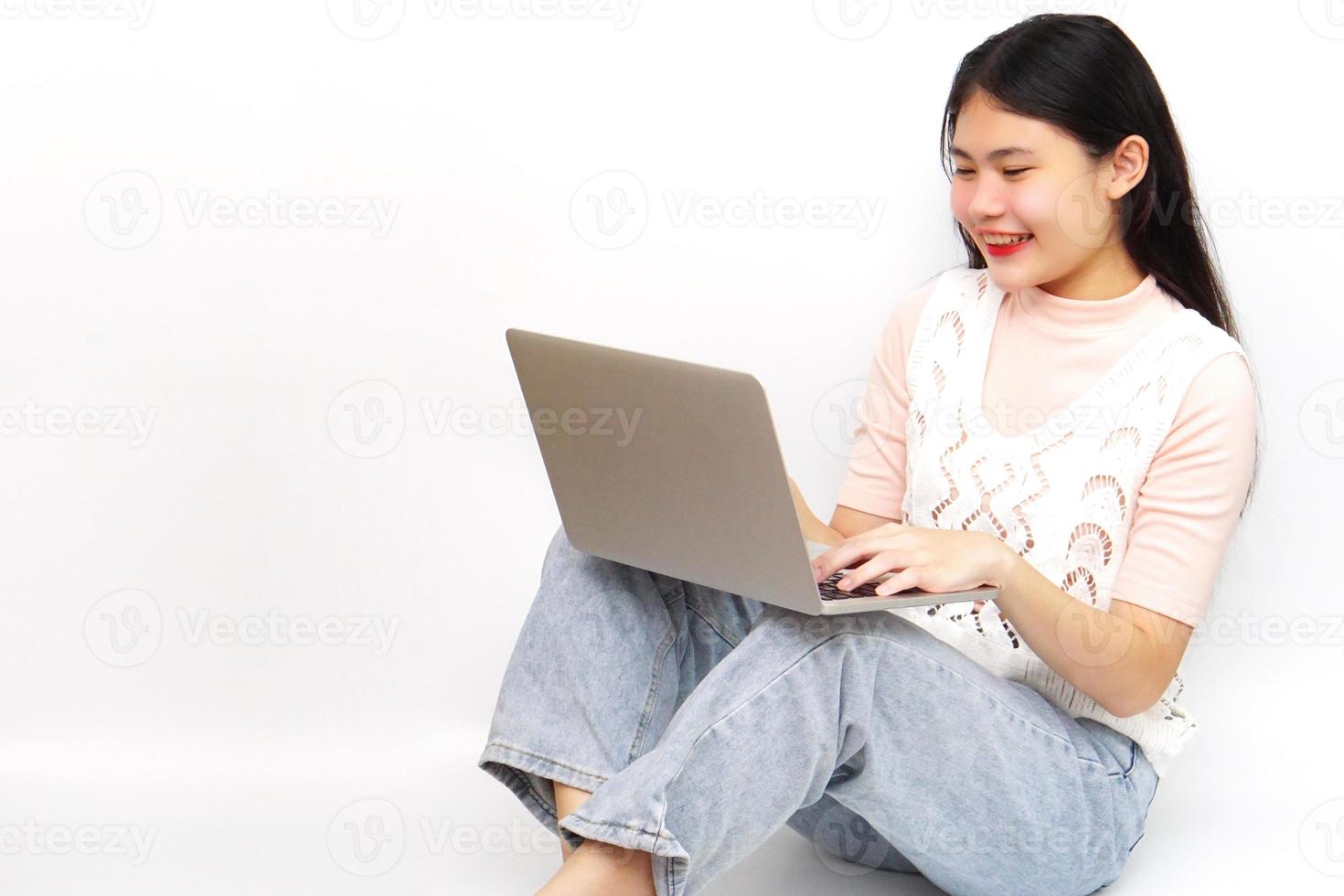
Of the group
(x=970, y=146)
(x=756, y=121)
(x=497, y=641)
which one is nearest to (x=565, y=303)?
(x=756, y=121)

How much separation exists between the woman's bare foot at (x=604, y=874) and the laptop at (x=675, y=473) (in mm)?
224

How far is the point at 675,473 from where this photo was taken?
1149 mm

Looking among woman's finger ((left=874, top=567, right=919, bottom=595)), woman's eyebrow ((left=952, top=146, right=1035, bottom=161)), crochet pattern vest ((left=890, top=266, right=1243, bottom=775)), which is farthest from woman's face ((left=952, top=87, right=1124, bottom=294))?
woman's finger ((left=874, top=567, right=919, bottom=595))

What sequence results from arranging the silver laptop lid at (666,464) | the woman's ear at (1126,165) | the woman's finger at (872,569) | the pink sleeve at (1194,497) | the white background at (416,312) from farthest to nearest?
the white background at (416,312)
the woman's ear at (1126,165)
the pink sleeve at (1194,497)
the woman's finger at (872,569)
the silver laptop lid at (666,464)

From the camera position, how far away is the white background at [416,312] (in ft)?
5.83

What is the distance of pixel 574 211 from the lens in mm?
1818

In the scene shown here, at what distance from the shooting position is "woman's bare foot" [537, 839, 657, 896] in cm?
113

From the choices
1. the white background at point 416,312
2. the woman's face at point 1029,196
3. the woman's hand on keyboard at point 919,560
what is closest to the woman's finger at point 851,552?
the woman's hand on keyboard at point 919,560

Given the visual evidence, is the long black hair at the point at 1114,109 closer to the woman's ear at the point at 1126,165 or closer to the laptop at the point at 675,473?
the woman's ear at the point at 1126,165

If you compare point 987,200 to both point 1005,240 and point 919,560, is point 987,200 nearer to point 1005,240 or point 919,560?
point 1005,240

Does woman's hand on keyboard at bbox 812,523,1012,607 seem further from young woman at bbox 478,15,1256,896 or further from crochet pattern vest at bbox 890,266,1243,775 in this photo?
crochet pattern vest at bbox 890,266,1243,775

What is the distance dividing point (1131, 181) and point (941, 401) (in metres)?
0.29

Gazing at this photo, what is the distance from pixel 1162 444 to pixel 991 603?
23 centimetres

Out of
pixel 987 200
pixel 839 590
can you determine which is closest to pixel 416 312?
pixel 987 200
